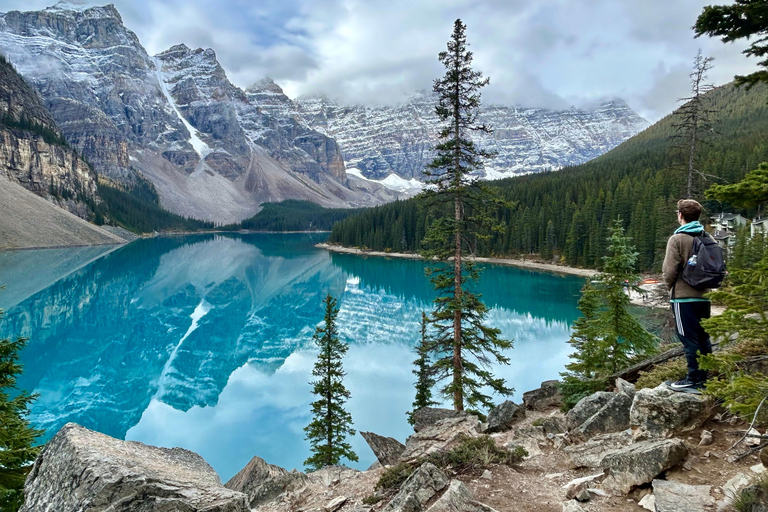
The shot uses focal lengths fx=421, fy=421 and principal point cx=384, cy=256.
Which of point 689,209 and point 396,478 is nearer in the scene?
point 689,209

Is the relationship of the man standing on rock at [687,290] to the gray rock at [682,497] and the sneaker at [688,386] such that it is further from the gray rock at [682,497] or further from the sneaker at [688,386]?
the gray rock at [682,497]

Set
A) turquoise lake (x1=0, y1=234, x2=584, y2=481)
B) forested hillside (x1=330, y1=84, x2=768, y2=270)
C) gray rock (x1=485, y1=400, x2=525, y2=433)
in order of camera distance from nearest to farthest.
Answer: gray rock (x1=485, y1=400, x2=525, y2=433), turquoise lake (x1=0, y1=234, x2=584, y2=481), forested hillside (x1=330, y1=84, x2=768, y2=270)

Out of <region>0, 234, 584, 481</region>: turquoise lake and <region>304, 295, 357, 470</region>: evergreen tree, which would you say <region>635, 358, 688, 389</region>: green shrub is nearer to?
<region>304, 295, 357, 470</region>: evergreen tree

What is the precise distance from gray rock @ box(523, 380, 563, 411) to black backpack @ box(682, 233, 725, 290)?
8614mm

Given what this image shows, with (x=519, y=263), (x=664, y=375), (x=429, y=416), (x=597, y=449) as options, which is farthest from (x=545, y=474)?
(x=519, y=263)

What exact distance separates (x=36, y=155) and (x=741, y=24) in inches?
6905

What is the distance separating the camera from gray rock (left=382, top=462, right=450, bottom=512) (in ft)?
17.8

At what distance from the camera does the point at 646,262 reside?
59281mm

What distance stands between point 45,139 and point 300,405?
165 m

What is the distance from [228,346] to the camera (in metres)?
37.9

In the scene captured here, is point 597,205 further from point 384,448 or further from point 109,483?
point 109,483

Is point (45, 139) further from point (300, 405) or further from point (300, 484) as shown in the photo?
point (300, 484)

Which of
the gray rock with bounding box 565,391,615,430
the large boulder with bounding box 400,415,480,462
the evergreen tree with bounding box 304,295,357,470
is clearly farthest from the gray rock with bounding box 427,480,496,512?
the evergreen tree with bounding box 304,295,357,470

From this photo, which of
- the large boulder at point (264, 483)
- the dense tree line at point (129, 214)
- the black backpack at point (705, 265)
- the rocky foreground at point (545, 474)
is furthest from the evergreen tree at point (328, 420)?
the dense tree line at point (129, 214)
